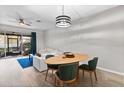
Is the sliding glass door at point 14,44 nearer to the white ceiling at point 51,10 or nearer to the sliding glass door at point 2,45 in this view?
the sliding glass door at point 2,45

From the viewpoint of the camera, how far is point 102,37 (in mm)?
2516

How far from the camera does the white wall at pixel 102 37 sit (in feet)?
7.09

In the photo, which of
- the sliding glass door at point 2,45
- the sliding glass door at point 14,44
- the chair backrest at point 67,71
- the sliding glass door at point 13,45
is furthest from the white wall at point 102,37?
the sliding glass door at point 2,45

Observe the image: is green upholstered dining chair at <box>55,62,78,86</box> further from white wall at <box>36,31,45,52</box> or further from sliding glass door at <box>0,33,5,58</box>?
sliding glass door at <box>0,33,5,58</box>

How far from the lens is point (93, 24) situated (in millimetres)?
2691

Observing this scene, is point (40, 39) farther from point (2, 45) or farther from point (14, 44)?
point (2, 45)

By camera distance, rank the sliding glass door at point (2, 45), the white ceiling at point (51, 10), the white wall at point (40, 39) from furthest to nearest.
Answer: the white wall at point (40, 39) < the sliding glass door at point (2, 45) < the white ceiling at point (51, 10)

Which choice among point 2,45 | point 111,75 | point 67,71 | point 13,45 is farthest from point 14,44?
point 111,75

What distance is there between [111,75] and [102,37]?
1.07 m

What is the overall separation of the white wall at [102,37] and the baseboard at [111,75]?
9 centimetres

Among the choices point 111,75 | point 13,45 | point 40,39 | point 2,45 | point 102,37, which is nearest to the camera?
point 111,75

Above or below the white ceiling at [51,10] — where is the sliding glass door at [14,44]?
below
